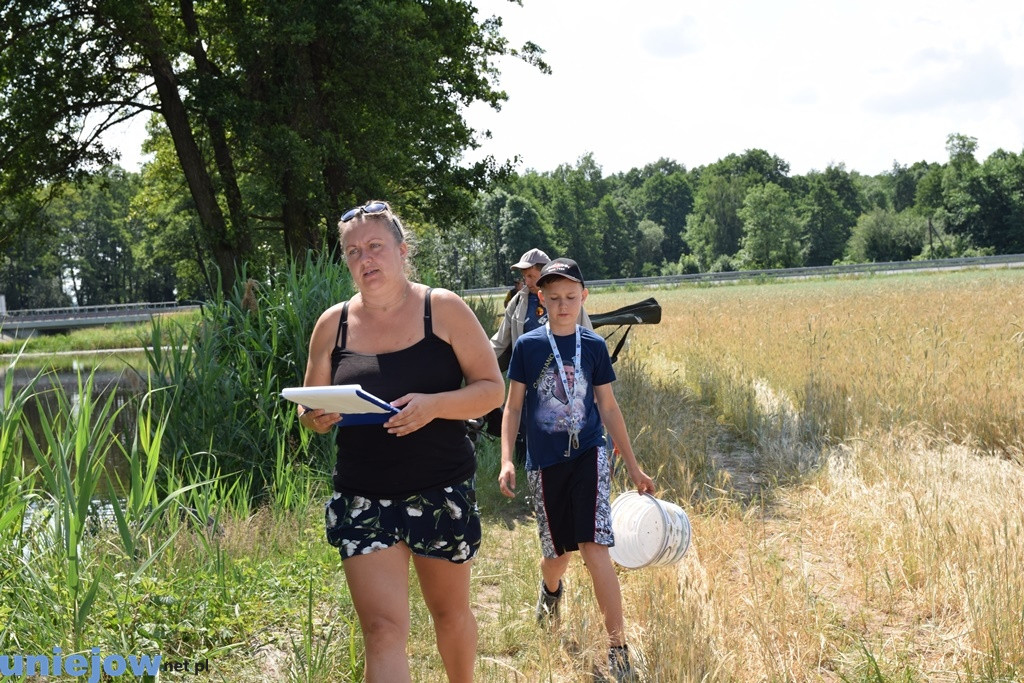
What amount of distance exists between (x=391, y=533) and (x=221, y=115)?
15.9 metres

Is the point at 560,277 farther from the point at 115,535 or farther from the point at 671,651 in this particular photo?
the point at 115,535

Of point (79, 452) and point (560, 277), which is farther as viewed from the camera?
point (560, 277)

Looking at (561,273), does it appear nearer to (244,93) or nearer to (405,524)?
(405,524)

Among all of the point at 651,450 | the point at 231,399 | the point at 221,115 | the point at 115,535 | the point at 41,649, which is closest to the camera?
the point at 41,649

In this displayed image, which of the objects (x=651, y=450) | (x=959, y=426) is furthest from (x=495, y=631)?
(x=959, y=426)

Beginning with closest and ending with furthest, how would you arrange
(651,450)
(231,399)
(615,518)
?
1. (615,518)
2. (231,399)
3. (651,450)

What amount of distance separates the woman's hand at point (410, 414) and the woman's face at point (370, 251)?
430 millimetres

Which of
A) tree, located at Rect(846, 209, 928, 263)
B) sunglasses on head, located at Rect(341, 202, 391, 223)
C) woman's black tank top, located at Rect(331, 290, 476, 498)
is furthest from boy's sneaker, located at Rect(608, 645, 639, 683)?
tree, located at Rect(846, 209, 928, 263)

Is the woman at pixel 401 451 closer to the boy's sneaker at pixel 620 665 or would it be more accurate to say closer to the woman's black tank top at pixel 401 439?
the woman's black tank top at pixel 401 439

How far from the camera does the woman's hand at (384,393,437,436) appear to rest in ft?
9.32

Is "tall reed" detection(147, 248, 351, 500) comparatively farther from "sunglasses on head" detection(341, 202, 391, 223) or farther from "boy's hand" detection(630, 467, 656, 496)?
"sunglasses on head" detection(341, 202, 391, 223)

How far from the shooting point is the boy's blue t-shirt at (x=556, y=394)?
420cm

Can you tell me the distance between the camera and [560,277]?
4344 millimetres

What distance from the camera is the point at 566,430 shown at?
420cm
